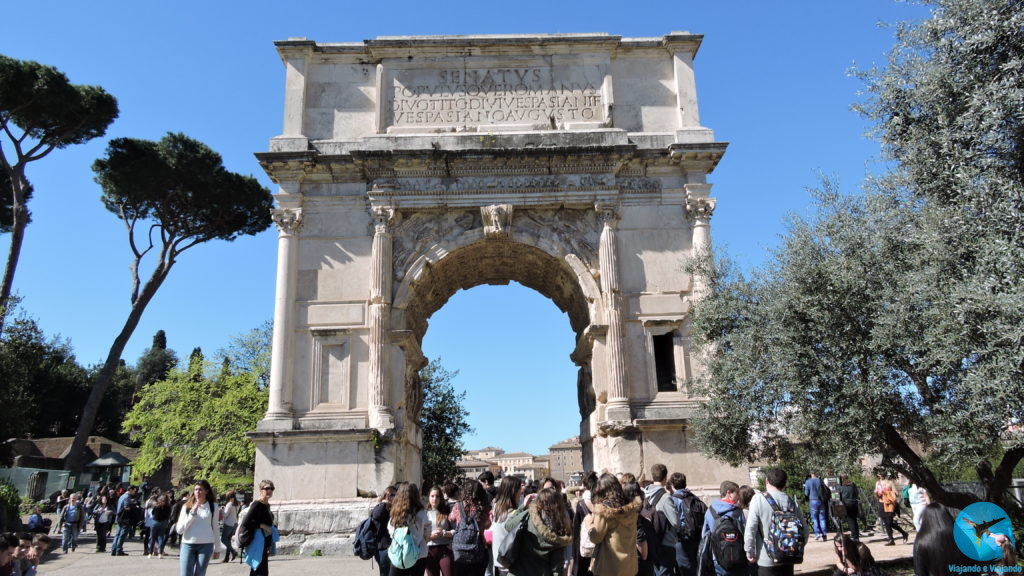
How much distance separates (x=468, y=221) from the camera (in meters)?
14.9

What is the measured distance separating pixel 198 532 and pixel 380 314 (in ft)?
23.5

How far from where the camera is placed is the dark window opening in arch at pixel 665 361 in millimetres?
14211

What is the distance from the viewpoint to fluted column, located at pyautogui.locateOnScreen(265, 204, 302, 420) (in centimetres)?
1369

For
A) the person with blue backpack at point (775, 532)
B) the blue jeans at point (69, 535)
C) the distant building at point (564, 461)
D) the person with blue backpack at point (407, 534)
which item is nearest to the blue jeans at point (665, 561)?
the person with blue backpack at point (775, 532)

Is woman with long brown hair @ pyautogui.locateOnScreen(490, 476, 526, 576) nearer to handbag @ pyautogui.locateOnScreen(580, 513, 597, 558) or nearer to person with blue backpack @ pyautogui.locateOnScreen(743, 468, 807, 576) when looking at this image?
handbag @ pyautogui.locateOnScreen(580, 513, 597, 558)

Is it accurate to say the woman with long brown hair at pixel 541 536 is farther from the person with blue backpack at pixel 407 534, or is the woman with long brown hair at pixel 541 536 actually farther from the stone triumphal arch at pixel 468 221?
the stone triumphal arch at pixel 468 221

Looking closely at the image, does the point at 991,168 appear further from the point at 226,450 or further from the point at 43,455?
the point at 43,455

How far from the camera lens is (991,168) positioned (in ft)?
22.9

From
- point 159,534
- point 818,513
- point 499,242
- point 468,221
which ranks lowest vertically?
point 159,534

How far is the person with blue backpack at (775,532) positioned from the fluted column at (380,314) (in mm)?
8666

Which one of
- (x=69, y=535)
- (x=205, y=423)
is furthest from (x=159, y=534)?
(x=205, y=423)

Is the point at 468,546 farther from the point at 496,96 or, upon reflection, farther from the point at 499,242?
the point at 496,96

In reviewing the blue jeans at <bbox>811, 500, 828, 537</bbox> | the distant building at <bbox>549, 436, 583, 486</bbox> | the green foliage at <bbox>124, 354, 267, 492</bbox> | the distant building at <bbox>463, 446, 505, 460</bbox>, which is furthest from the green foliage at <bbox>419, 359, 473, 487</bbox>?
the distant building at <bbox>463, 446, 505, 460</bbox>

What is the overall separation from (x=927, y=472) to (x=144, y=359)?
60.5 m
